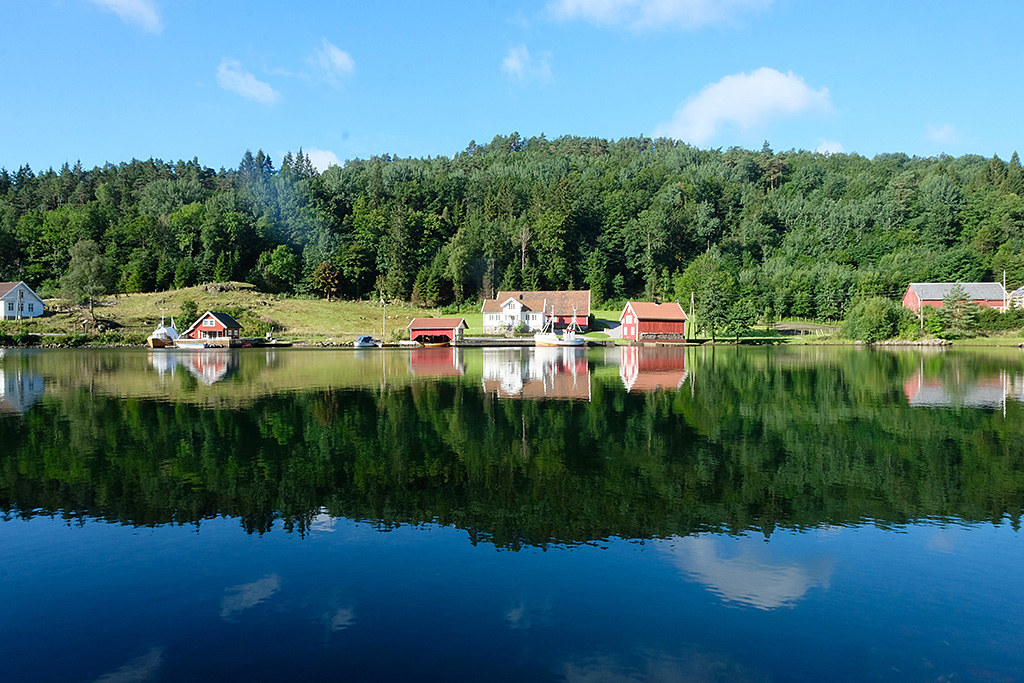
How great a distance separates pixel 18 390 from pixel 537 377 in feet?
79.8

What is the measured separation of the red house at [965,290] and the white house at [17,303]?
111883 mm

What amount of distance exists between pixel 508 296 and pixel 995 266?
216ft

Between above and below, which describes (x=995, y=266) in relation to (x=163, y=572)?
above

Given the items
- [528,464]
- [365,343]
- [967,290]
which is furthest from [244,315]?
[967,290]

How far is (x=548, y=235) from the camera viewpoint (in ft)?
345

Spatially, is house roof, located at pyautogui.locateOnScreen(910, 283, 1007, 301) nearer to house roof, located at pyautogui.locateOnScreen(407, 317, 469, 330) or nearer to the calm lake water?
house roof, located at pyautogui.locateOnScreen(407, 317, 469, 330)

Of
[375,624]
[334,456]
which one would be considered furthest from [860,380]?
[375,624]

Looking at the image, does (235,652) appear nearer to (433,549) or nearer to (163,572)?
(163,572)

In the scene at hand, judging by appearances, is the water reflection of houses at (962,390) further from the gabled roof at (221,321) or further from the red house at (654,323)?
the gabled roof at (221,321)

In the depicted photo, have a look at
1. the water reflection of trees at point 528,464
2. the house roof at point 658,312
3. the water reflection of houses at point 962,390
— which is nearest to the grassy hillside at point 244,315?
the house roof at point 658,312

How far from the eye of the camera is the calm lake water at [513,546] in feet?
23.4

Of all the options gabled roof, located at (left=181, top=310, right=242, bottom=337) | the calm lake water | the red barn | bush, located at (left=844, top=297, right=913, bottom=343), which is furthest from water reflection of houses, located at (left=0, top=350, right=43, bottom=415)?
bush, located at (left=844, top=297, right=913, bottom=343)

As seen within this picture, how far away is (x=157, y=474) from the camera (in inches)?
570

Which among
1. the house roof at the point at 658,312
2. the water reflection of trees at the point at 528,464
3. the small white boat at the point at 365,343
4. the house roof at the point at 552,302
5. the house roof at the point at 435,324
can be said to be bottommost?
the small white boat at the point at 365,343
